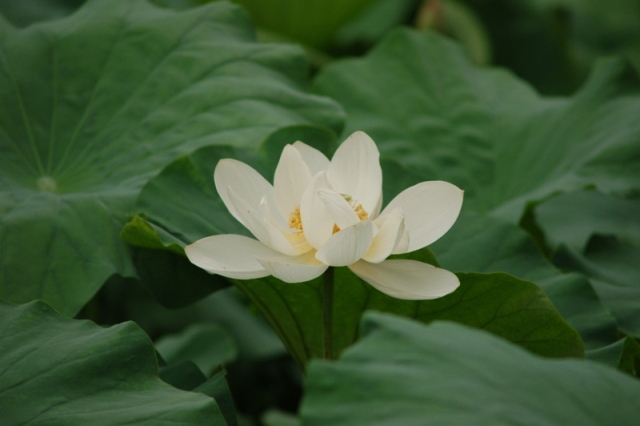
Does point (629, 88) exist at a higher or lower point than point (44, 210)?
higher

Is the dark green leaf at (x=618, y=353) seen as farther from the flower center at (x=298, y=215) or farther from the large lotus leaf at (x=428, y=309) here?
the flower center at (x=298, y=215)

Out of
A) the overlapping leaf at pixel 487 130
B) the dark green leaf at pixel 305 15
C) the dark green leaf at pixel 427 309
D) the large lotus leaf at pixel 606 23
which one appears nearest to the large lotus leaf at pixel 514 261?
the overlapping leaf at pixel 487 130

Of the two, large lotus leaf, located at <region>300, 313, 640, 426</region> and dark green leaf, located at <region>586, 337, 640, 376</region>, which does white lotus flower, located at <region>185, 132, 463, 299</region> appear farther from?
dark green leaf, located at <region>586, 337, 640, 376</region>

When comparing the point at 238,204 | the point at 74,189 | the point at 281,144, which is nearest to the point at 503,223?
the point at 281,144

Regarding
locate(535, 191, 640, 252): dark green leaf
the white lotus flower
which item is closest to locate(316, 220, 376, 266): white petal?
the white lotus flower

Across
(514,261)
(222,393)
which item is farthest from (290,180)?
(514,261)

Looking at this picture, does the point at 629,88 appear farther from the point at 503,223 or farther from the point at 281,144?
the point at 281,144

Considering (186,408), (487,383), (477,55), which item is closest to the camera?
(487,383)
